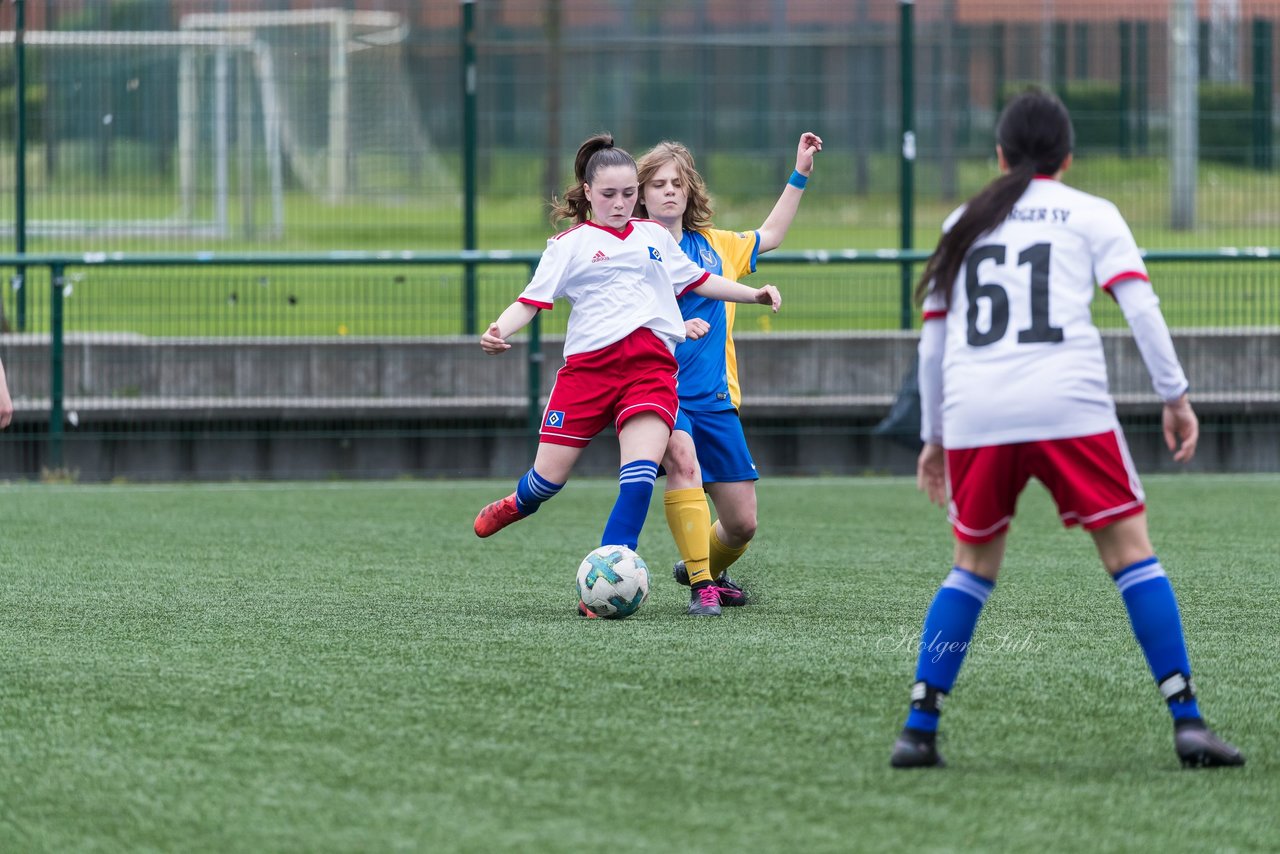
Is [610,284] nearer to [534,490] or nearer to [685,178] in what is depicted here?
[685,178]

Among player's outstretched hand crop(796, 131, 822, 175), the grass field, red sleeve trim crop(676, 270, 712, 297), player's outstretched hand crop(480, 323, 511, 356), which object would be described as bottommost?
the grass field

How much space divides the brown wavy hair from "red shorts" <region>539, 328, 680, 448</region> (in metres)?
0.61

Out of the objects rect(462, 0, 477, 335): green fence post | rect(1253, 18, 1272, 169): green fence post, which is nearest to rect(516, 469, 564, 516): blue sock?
rect(462, 0, 477, 335): green fence post

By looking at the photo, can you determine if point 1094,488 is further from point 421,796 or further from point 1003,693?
Result: point 421,796

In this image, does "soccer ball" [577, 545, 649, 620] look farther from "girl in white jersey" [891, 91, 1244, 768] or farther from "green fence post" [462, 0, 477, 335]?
"green fence post" [462, 0, 477, 335]

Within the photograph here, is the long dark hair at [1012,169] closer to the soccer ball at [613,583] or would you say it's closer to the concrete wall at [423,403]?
the soccer ball at [613,583]

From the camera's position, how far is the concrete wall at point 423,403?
35.7ft

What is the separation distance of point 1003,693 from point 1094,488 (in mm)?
961

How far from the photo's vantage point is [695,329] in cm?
595

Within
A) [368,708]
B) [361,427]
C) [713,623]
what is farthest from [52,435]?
[368,708]

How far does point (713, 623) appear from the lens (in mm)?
5684

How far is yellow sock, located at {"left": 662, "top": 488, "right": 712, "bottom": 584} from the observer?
5945 mm

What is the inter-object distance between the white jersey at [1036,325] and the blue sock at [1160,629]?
34 centimetres

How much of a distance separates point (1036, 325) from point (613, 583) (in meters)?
2.16
